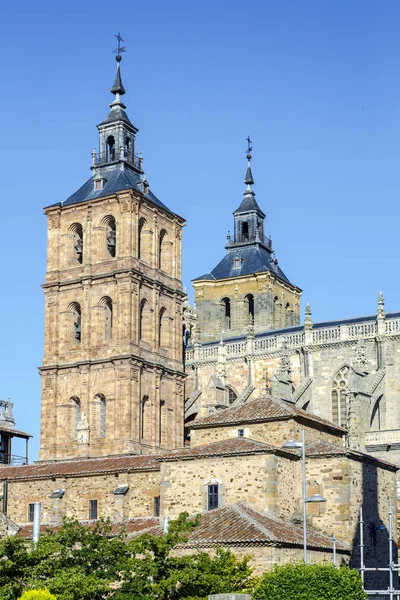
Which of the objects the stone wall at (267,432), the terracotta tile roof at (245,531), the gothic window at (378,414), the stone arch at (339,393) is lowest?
the terracotta tile roof at (245,531)

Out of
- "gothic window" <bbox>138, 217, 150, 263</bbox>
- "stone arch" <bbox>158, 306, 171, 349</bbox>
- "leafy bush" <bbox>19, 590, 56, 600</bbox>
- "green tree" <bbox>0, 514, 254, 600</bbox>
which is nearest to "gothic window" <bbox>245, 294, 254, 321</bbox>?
"stone arch" <bbox>158, 306, 171, 349</bbox>

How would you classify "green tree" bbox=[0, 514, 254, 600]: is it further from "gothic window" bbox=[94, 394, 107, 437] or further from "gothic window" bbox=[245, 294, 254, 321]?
"gothic window" bbox=[245, 294, 254, 321]

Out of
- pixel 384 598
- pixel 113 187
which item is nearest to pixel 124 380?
pixel 113 187

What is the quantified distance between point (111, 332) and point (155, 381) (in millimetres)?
3630

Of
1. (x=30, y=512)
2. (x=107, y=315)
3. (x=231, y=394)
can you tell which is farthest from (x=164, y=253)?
(x=30, y=512)

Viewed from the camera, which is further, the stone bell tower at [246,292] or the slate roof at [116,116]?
the stone bell tower at [246,292]

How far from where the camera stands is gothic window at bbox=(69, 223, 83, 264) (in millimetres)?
65938

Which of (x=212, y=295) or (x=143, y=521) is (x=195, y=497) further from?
(x=212, y=295)

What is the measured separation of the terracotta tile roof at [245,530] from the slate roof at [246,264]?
127ft

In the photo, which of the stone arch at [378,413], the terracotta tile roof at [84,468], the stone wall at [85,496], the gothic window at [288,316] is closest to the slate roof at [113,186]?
the gothic window at [288,316]

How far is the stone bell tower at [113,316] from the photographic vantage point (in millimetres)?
61969

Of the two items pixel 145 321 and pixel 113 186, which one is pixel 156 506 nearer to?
pixel 145 321

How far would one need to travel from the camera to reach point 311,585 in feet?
105

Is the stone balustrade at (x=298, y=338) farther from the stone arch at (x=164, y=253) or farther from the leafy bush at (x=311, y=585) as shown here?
the leafy bush at (x=311, y=585)
